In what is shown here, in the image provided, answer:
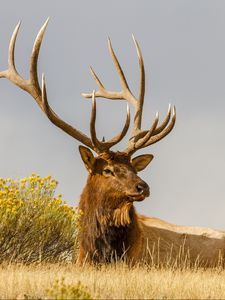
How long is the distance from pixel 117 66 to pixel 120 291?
520 cm

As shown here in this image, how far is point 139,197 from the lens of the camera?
8.97 meters

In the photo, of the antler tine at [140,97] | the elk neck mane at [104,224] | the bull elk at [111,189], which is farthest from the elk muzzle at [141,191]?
the antler tine at [140,97]

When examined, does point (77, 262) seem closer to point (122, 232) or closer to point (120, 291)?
point (122, 232)

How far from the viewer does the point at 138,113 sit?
10977 mm

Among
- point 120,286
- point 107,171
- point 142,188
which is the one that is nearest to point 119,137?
point 107,171

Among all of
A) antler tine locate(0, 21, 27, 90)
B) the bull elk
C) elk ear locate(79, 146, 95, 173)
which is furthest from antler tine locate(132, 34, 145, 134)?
antler tine locate(0, 21, 27, 90)

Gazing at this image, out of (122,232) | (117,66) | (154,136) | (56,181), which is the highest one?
(117,66)

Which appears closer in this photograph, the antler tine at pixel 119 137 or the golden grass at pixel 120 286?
the golden grass at pixel 120 286

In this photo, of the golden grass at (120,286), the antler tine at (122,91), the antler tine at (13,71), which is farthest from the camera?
the antler tine at (122,91)

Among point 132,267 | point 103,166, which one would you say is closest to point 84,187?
point 103,166

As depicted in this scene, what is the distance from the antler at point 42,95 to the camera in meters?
9.60

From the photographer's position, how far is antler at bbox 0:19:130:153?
960cm

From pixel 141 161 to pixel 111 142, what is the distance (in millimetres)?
542

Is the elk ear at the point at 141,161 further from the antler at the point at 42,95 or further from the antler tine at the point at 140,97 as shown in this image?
the antler tine at the point at 140,97
